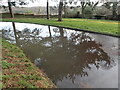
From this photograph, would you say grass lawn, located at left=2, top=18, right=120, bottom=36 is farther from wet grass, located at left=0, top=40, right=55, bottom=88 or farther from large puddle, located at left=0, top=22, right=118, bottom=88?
wet grass, located at left=0, top=40, right=55, bottom=88

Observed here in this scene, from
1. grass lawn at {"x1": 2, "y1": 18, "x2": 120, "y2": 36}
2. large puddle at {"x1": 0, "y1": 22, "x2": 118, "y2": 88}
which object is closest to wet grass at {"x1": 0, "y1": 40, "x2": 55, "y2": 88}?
large puddle at {"x1": 0, "y1": 22, "x2": 118, "y2": 88}

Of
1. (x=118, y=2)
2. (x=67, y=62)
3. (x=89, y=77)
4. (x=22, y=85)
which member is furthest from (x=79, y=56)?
(x=118, y=2)

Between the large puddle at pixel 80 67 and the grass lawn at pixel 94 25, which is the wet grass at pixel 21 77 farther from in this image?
the grass lawn at pixel 94 25

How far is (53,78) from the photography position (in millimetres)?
4227

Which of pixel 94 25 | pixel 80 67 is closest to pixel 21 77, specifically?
pixel 80 67

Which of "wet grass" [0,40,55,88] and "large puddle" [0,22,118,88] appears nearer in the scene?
"wet grass" [0,40,55,88]

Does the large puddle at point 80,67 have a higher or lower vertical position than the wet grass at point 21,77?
lower

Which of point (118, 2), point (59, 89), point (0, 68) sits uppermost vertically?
point (118, 2)

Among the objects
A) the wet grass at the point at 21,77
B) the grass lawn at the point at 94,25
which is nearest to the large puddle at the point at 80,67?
the wet grass at the point at 21,77

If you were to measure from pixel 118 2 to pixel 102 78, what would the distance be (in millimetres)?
30084

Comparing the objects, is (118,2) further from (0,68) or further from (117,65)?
(0,68)

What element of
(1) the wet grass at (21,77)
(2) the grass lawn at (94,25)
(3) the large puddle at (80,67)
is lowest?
(3) the large puddle at (80,67)

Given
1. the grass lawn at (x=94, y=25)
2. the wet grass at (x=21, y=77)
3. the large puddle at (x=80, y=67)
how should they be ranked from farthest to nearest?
the grass lawn at (x=94, y=25) → the large puddle at (x=80, y=67) → the wet grass at (x=21, y=77)

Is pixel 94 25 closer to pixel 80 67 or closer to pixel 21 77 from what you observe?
pixel 80 67
